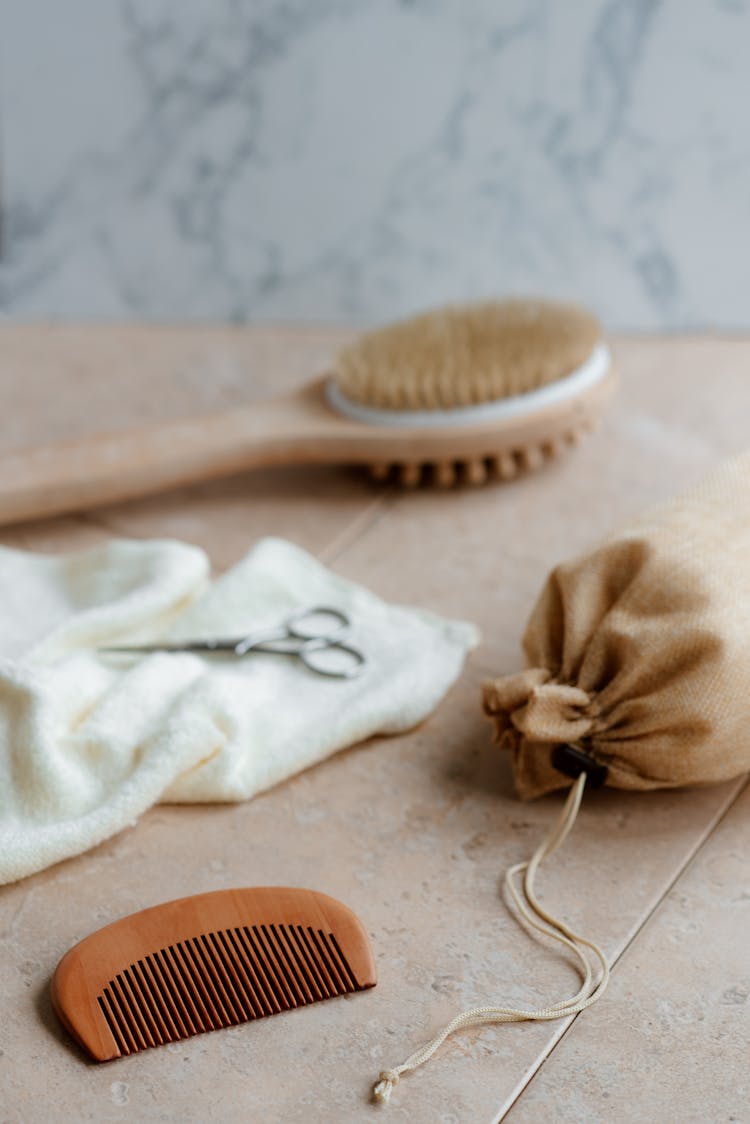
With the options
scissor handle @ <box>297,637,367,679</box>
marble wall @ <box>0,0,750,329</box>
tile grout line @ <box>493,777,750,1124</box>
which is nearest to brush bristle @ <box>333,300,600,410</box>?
marble wall @ <box>0,0,750,329</box>

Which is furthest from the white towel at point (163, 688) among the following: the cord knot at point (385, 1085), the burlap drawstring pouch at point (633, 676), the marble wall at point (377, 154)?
the marble wall at point (377, 154)

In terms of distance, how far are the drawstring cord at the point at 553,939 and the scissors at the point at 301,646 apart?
0.59 feet

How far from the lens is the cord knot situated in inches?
23.7

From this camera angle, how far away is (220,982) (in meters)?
0.65

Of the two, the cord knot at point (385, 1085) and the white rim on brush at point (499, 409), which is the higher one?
the white rim on brush at point (499, 409)

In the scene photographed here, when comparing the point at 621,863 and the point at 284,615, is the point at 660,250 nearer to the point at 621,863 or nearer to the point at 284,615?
the point at 284,615

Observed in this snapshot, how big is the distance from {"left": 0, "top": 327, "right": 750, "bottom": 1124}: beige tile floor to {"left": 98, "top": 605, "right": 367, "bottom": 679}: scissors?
65 mm

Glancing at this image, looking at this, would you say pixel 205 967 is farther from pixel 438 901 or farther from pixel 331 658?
pixel 331 658

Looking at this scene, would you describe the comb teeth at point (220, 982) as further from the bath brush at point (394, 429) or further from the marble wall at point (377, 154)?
the marble wall at point (377, 154)

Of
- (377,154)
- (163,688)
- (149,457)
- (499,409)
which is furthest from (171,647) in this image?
(377,154)

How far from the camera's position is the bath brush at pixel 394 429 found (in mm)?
1047

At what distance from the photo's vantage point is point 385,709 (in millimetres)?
821

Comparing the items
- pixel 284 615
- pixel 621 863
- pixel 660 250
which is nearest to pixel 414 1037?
pixel 621 863

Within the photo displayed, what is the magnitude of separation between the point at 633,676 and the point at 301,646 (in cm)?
25
